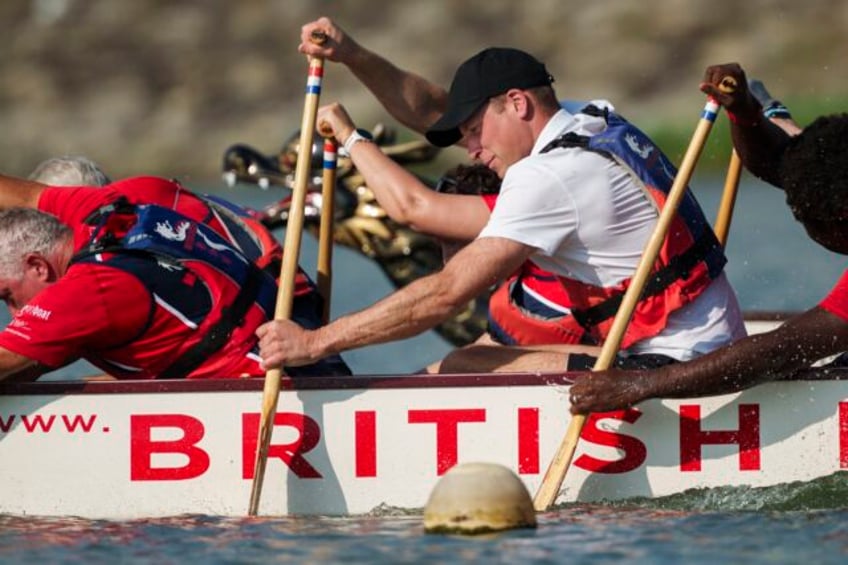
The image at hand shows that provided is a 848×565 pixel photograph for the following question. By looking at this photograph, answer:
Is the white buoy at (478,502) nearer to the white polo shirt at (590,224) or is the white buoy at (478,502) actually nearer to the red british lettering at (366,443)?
the red british lettering at (366,443)

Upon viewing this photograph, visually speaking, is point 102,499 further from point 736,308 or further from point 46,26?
point 46,26

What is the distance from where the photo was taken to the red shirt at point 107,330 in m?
7.51

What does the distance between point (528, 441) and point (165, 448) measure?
1.34m

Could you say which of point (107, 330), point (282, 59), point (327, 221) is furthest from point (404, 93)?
point (282, 59)

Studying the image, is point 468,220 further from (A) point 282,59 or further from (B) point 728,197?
(A) point 282,59

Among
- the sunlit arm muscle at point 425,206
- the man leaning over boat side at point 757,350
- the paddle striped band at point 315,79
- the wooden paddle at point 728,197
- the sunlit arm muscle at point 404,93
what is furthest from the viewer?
the wooden paddle at point 728,197

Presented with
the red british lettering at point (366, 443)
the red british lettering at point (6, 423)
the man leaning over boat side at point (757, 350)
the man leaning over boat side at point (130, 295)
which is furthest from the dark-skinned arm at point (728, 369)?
the red british lettering at point (6, 423)

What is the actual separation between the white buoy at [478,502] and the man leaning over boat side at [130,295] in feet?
3.94

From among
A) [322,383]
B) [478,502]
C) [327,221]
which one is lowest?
[478,502]

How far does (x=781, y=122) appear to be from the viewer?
28.7 ft

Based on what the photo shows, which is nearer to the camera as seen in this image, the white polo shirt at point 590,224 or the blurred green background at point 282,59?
the white polo shirt at point 590,224

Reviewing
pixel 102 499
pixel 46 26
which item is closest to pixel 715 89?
pixel 102 499

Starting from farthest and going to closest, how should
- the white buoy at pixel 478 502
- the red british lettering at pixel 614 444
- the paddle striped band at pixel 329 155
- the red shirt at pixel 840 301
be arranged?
the paddle striped band at pixel 329 155 < the red british lettering at pixel 614 444 < the red shirt at pixel 840 301 < the white buoy at pixel 478 502

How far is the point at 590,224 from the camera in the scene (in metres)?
7.55
